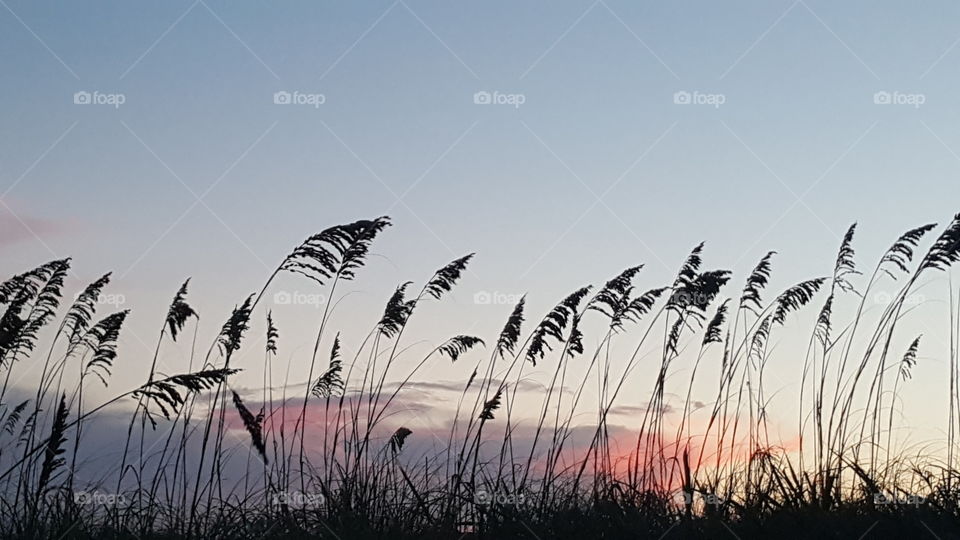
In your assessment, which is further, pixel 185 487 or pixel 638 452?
pixel 638 452

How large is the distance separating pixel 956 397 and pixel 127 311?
6.03 metres

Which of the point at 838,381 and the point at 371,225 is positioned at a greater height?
the point at 371,225

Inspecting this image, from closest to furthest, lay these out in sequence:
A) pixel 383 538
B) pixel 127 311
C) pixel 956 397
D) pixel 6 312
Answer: pixel 383 538 → pixel 6 312 → pixel 127 311 → pixel 956 397

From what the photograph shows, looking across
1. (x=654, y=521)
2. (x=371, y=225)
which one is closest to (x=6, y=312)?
(x=371, y=225)

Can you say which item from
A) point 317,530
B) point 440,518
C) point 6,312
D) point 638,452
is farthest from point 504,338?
point 6,312

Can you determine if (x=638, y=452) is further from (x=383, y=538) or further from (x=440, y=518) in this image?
(x=383, y=538)

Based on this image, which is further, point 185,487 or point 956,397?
point 956,397

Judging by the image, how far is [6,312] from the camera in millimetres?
6422

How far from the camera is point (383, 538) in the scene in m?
5.47

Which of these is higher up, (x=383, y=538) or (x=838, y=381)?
(x=838, y=381)

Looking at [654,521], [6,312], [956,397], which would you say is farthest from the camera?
[956,397]

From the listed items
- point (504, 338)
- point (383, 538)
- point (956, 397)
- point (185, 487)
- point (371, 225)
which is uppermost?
point (371, 225)

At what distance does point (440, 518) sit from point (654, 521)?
1274 mm

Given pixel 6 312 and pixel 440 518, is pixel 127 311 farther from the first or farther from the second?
pixel 440 518
